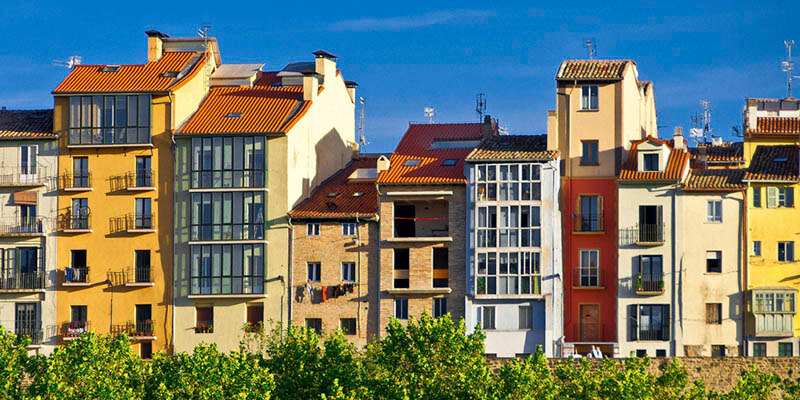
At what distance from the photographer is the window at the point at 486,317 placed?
400ft

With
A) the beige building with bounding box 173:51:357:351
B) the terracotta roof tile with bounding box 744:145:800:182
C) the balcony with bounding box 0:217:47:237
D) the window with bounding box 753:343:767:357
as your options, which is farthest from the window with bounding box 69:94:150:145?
the window with bounding box 753:343:767:357

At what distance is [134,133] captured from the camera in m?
127

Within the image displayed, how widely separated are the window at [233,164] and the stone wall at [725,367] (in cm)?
2369

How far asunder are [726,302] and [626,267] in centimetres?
651

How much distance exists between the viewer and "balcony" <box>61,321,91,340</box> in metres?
125

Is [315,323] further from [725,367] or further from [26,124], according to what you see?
[725,367]

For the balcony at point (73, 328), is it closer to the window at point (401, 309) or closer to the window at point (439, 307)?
the window at point (401, 309)

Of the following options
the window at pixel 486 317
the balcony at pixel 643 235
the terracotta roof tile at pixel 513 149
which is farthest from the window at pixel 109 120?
the balcony at pixel 643 235

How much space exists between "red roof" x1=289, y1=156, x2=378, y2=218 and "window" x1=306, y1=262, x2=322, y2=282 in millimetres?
3090

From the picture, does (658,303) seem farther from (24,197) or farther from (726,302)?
(24,197)

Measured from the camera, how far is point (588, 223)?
124 meters

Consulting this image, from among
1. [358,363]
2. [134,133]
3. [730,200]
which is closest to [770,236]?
[730,200]

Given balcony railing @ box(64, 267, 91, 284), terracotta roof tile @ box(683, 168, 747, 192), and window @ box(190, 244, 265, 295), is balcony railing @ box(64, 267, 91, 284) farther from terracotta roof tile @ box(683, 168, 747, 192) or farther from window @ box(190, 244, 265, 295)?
terracotta roof tile @ box(683, 168, 747, 192)

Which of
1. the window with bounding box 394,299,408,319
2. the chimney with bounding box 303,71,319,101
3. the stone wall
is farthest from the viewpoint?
the chimney with bounding box 303,71,319,101
